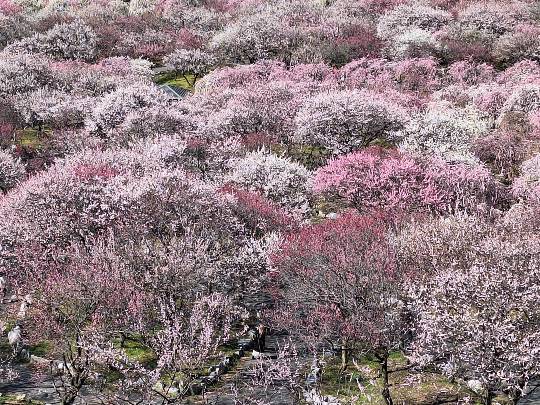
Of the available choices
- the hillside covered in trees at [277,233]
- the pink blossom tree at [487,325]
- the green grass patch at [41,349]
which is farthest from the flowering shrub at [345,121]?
the pink blossom tree at [487,325]

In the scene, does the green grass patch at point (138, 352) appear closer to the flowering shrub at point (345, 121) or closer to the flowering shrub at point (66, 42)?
the flowering shrub at point (345, 121)

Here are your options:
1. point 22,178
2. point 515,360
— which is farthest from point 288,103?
point 515,360

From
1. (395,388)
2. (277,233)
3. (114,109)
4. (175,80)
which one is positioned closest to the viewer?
(395,388)

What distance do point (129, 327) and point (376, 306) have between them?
713 cm

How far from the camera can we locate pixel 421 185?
27.2 metres

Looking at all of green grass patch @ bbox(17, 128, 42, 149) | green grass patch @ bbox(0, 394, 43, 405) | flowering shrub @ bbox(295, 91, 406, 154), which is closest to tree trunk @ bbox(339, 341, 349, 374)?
green grass patch @ bbox(0, 394, 43, 405)

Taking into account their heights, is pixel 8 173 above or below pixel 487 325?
below

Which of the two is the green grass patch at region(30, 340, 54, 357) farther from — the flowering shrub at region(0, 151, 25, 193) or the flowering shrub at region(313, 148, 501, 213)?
the flowering shrub at region(313, 148, 501, 213)

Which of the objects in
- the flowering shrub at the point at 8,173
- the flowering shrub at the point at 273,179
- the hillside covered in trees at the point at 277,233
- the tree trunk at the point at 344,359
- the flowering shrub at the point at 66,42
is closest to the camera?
the hillside covered in trees at the point at 277,233

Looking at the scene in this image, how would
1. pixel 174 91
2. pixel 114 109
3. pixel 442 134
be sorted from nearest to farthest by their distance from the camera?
pixel 442 134 → pixel 114 109 → pixel 174 91

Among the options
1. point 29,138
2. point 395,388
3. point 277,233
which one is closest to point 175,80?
point 29,138

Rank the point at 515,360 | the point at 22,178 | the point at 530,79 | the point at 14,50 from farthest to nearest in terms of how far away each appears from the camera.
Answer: the point at 14,50 → the point at 530,79 → the point at 22,178 → the point at 515,360

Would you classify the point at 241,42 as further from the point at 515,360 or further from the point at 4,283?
the point at 515,360

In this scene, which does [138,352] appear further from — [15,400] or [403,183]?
[403,183]
